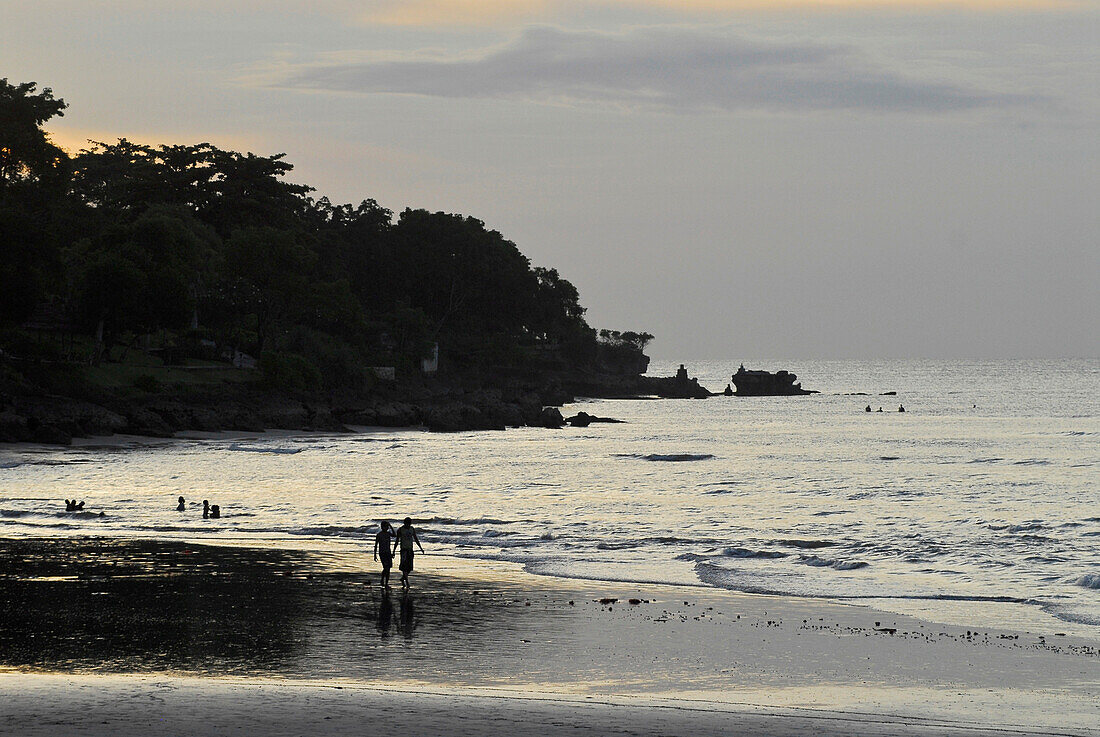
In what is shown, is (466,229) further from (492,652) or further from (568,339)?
(492,652)

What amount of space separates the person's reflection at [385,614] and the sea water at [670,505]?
5907mm

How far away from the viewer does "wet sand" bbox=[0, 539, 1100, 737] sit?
12.3 meters

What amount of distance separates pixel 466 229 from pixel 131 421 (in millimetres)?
82188

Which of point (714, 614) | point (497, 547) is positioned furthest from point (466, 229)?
point (714, 614)

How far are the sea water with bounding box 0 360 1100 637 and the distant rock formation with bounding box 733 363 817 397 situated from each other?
325 feet

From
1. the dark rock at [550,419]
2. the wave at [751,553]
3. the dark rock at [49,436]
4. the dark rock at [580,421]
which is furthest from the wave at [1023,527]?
the dark rock at [580,421]

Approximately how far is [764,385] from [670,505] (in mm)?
147560

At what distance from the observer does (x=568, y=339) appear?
569 feet

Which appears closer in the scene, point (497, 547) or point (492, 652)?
point (492, 652)

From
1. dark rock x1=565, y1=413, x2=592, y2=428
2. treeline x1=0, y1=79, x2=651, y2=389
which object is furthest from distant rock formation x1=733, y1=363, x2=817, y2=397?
dark rock x1=565, y1=413, x2=592, y2=428

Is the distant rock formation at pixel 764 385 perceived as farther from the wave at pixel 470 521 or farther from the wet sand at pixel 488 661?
the wet sand at pixel 488 661

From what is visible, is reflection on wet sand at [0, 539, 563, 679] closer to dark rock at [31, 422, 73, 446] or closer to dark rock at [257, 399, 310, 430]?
dark rock at [31, 422, 73, 446]

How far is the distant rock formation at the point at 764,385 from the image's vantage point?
599 ft

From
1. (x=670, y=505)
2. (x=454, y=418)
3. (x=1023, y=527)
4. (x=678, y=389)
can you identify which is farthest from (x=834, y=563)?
(x=678, y=389)
